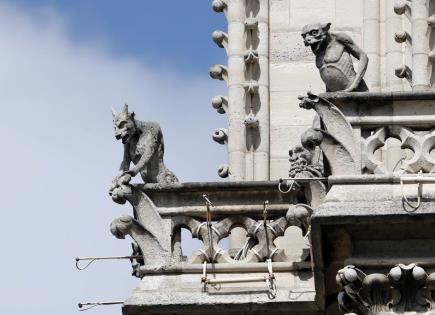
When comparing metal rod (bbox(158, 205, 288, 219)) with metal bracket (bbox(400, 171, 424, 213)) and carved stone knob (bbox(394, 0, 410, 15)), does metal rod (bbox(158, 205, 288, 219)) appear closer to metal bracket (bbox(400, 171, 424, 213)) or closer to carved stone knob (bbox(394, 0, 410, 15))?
metal bracket (bbox(400, 171, 424, 213))

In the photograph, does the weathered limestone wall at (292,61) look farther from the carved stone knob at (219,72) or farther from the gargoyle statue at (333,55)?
the gargoyle statue at (333,55)

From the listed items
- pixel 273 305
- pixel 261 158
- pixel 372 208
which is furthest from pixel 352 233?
pixel 261 158

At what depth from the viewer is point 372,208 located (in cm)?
3797

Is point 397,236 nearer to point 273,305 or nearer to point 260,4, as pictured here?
point 273,305

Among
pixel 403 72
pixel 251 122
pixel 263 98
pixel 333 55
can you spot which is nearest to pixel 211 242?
pixel 333 55

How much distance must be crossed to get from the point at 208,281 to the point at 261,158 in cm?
342

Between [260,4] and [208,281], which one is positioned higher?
[260,4]

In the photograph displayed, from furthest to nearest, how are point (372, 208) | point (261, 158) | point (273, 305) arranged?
1. point (261, 158)
2. point (273, 305)
3. point (372, 208)

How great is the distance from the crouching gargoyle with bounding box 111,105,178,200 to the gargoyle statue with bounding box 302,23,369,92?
2715 millimetres

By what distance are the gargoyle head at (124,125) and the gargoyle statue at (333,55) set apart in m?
2.76

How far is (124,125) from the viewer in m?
42.2

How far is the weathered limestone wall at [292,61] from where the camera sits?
44.6m

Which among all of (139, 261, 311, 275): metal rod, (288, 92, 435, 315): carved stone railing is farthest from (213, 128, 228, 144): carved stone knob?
(288, 92, 435, 315): carved stone railing

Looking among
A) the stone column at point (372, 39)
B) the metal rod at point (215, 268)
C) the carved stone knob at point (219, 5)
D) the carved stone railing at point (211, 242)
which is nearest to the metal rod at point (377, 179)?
the carved stone railing at point (211, 242)
